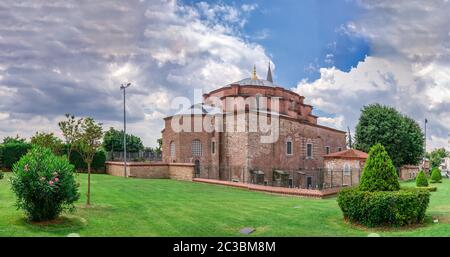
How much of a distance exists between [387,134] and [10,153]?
3655 centimetres

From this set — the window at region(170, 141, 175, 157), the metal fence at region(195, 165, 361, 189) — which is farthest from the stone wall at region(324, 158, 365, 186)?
the window at region(170, 141, 175, 157)

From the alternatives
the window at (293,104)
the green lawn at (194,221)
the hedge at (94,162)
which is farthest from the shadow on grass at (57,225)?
the window at (293,104)

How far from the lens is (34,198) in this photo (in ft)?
32.2

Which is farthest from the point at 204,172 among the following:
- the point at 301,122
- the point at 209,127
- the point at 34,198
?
the point at 34,198

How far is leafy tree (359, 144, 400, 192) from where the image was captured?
34.9 ft

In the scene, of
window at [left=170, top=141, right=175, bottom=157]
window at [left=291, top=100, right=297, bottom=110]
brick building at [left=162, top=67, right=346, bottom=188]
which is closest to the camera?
brick building at [left=162, top=67, right=346, bottom=188]

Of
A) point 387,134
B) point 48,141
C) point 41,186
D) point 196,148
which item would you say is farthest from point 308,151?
point 41,186

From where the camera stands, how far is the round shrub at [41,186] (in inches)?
383

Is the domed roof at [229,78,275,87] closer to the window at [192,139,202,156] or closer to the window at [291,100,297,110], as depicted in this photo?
the window at [291,100,297,110]

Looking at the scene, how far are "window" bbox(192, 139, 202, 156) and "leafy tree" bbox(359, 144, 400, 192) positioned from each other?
23765 mm

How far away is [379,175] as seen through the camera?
→ 35.3 feet
